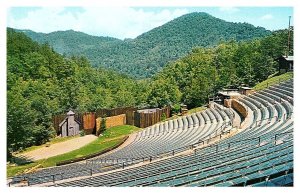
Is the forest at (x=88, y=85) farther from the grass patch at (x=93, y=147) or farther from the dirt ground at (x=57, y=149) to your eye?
the grass patch at (x=93, y=147)

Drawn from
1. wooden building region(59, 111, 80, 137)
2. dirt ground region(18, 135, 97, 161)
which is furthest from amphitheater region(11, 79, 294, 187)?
wooden building region(59, 111, 80, 137)

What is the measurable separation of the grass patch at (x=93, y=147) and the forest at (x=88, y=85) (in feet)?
10.9

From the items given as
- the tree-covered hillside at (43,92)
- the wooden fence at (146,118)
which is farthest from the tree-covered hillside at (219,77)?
the tree-covered hillside at (43,92)

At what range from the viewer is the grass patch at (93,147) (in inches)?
1132

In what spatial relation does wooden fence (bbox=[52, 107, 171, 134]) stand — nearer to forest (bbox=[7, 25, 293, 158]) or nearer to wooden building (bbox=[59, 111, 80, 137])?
wooden building (bbox=[59, 111, 80, 137])

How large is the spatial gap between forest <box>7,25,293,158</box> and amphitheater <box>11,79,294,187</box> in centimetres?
1053

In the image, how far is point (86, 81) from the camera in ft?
241

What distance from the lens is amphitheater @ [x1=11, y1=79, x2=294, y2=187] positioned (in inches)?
436

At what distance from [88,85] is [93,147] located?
34.3 meters

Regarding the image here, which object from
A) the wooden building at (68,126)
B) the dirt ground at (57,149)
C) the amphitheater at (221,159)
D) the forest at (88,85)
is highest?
the forest at (88,85)

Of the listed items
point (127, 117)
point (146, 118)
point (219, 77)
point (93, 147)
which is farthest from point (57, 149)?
point (219, 77)

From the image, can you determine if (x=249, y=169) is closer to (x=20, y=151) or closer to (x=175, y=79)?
(x=20, y=151)
